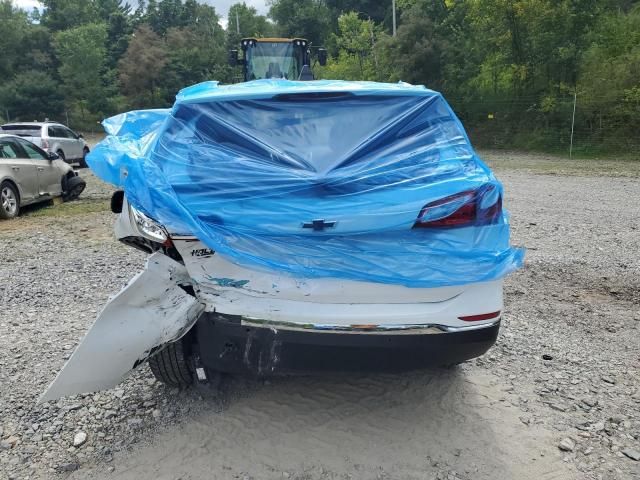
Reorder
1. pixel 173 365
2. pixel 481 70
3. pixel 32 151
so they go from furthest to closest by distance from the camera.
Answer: pixel 481 70 < pixel 32 151 < pixel 173 365

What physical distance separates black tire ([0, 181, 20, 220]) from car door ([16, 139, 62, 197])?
68 centimetres

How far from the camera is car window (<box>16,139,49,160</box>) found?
9844 millimetres

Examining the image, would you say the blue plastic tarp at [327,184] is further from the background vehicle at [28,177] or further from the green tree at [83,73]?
the green tree at [83,73]

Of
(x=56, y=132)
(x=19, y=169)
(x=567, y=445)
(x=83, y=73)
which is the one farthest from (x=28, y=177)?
(x=83, y=73)

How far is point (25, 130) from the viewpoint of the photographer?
16344 mm

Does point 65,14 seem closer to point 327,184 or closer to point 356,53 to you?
point 356,53

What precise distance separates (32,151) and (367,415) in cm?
915

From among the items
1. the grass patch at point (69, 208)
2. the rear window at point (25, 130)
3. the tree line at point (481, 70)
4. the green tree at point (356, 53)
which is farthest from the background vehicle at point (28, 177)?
the green tree at point (356, 53)

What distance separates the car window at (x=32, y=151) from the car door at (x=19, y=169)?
0.47 feet

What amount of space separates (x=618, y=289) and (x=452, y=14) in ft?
73.0

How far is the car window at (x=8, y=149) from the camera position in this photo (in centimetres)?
920

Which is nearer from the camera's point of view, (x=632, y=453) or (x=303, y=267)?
(x=303, y=267)

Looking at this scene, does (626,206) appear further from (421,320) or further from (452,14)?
(452,14)

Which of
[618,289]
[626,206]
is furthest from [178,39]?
[618,289]
